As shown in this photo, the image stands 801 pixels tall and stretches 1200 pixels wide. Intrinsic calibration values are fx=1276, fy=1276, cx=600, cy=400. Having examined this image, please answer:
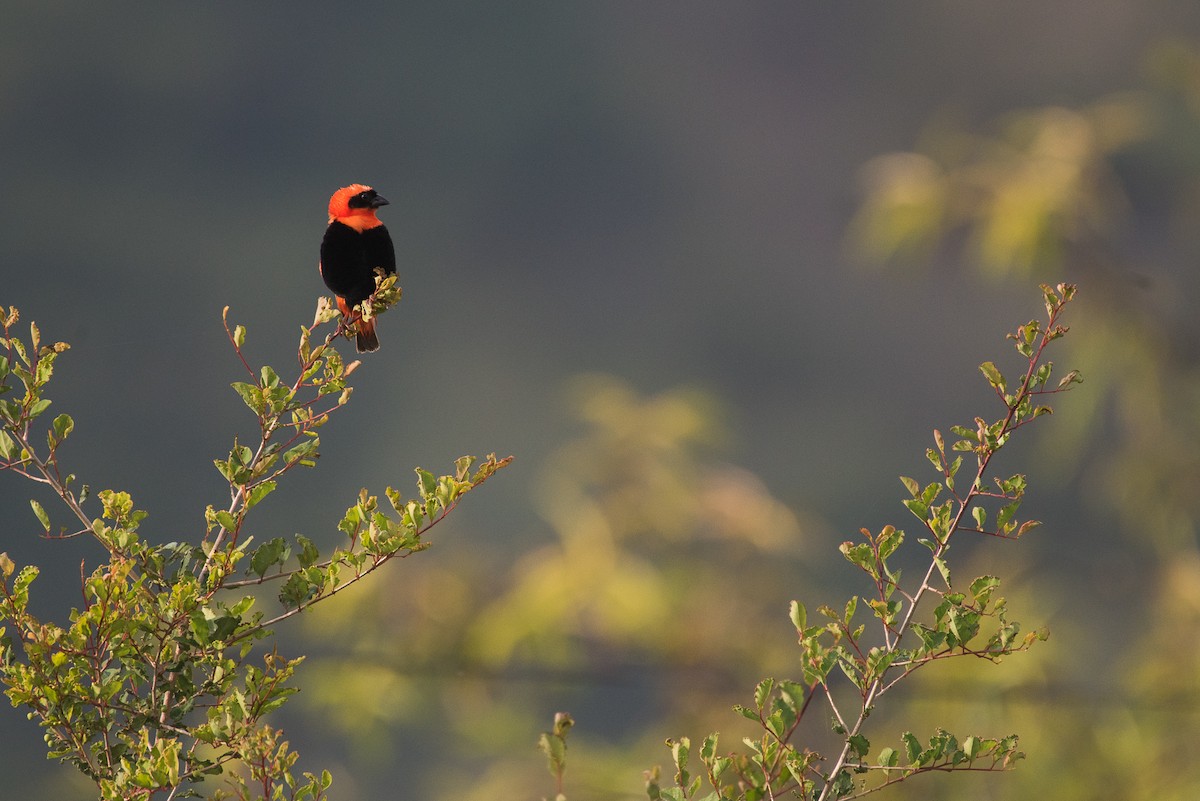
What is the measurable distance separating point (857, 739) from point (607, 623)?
8.57 feet

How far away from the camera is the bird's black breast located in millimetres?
1379

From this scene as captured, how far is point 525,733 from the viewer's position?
10.8ft

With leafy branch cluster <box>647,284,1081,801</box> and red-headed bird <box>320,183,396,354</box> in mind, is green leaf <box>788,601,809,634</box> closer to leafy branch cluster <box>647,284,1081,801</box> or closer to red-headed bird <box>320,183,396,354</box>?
leafy branch cluster <box>647,284,1081,801</box>

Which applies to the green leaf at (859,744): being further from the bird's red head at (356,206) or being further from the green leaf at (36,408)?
the bird's red head at (356,206)

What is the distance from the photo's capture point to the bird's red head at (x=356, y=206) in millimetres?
1444

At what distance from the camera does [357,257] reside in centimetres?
138

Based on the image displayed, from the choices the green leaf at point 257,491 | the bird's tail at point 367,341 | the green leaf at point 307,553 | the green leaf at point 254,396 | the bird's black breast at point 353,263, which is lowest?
the green leaf at point 307,553

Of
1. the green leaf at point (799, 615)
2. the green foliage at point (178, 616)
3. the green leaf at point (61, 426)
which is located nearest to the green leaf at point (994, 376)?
the green leaf at point (799, 615)

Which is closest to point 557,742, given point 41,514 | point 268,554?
point 268,554

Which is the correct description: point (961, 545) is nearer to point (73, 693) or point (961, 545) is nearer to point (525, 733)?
point (525, 733)

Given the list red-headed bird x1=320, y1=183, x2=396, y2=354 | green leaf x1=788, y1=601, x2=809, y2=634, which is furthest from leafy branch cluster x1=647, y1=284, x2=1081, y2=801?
red-headed bird x1=320, y1=183, x2=396, y2=354

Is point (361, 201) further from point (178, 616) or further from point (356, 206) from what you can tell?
point (178, 616)

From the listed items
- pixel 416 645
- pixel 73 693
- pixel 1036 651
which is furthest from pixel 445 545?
pixel 73 693

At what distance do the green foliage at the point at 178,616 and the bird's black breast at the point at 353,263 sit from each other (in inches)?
18.9
